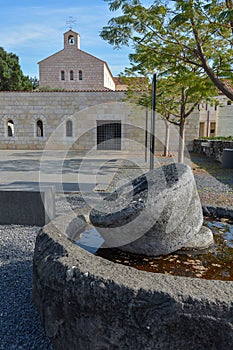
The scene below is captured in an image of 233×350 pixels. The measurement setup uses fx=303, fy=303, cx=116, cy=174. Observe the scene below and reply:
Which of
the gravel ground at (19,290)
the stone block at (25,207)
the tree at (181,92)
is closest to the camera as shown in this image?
the gravel ground at (19,290)

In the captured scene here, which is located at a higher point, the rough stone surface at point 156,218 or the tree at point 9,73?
the tree at point 9,73

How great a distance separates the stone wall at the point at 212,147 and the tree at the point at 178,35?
509cm

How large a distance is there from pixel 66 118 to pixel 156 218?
1604cm

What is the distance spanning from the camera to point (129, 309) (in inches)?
62.9

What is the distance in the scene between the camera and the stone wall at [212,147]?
464 inches

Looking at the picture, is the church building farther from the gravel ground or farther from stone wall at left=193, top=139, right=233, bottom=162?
the gravel ground

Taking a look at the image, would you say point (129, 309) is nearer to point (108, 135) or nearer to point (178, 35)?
point (178, 35)

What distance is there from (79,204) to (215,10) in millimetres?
4189

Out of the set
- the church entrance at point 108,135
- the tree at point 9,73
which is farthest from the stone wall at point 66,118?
the tree at point 9,73

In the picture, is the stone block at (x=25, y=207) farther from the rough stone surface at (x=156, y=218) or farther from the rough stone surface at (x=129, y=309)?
the rough stone surface at (x=129, y=309)

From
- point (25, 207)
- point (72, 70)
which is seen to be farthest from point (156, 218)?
point (72, 70)

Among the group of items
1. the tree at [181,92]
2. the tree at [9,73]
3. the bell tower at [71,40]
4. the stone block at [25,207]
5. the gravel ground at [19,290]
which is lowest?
the gravel ground at [19,290]

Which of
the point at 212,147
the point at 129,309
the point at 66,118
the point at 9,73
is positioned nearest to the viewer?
the point at 129,309

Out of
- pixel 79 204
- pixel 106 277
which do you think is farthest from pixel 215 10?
pixel 106 277
